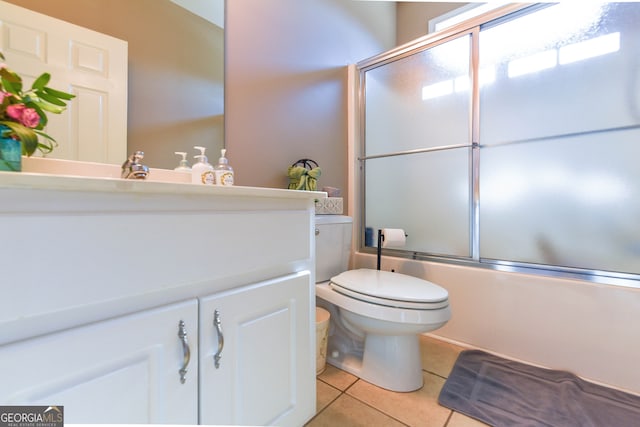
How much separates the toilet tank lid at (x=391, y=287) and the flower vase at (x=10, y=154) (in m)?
1.08

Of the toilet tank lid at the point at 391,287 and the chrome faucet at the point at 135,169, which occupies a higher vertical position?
the chrome faucet at the point at 135,169

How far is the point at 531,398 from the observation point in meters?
1.06

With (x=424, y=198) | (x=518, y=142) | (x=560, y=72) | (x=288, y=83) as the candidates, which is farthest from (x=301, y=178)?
(x=560, y=72)

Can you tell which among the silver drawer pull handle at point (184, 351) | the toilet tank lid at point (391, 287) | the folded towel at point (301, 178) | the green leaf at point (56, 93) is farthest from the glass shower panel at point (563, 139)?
the green leaf at point (56, 93)

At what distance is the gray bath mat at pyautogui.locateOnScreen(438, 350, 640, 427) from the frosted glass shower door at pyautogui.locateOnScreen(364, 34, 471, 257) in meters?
0.64

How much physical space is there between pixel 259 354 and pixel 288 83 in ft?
4.46

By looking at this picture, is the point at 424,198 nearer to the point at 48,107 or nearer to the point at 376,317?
the point at 376,317

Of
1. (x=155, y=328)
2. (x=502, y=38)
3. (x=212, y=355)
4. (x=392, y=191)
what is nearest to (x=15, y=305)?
(x=155, y=328)

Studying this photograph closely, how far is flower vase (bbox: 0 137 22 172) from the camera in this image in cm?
59

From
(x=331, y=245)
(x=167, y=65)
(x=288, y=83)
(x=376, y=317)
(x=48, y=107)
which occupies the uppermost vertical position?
(x=288, y=83)

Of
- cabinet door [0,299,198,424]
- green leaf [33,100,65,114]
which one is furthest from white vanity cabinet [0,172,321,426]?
green leaf [33,100,65,114]

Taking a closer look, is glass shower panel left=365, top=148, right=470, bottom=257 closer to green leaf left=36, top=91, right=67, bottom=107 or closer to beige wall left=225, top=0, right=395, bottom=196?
beige wall left=225, top=0, right=395, bottom=196

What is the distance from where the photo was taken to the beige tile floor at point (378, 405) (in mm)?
953

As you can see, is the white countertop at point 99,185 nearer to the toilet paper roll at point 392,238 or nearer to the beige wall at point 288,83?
the beige wall at point 288,83
